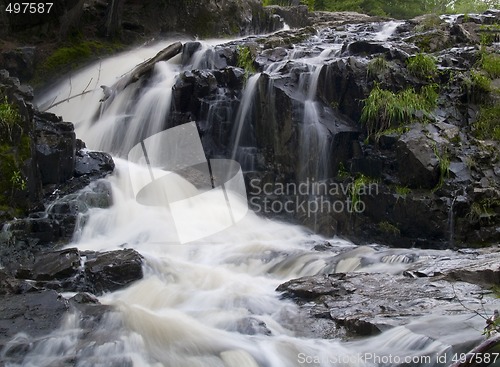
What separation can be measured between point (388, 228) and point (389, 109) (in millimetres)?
1871

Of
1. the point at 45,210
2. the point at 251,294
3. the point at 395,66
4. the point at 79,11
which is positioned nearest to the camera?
the point at 251,294

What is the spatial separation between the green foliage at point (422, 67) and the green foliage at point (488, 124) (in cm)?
108

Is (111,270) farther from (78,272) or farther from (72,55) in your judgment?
(72,55)

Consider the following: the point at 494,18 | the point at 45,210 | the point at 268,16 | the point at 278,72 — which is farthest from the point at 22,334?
the point at 268,16

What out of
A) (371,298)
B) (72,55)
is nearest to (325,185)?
(371,298)

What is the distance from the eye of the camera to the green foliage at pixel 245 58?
32.3ft

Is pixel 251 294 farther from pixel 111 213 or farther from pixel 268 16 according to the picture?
pixel 268 16

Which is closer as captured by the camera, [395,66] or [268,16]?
[395,66]

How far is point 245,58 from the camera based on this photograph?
1025 cm

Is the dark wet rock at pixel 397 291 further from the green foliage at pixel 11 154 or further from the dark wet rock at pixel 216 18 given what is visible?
the dark wet rock at pixel 216 18

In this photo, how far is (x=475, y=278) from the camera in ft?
16.1

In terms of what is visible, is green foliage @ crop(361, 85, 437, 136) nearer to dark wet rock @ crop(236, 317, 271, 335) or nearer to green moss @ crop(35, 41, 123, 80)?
dark wet rock @ crop(236, 317, 271, 335)

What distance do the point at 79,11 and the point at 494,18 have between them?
9.63 m

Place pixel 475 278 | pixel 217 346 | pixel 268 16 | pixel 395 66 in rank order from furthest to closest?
pixel 268 16
pixel 395 66
pixel 475 278
pixel 217 346
